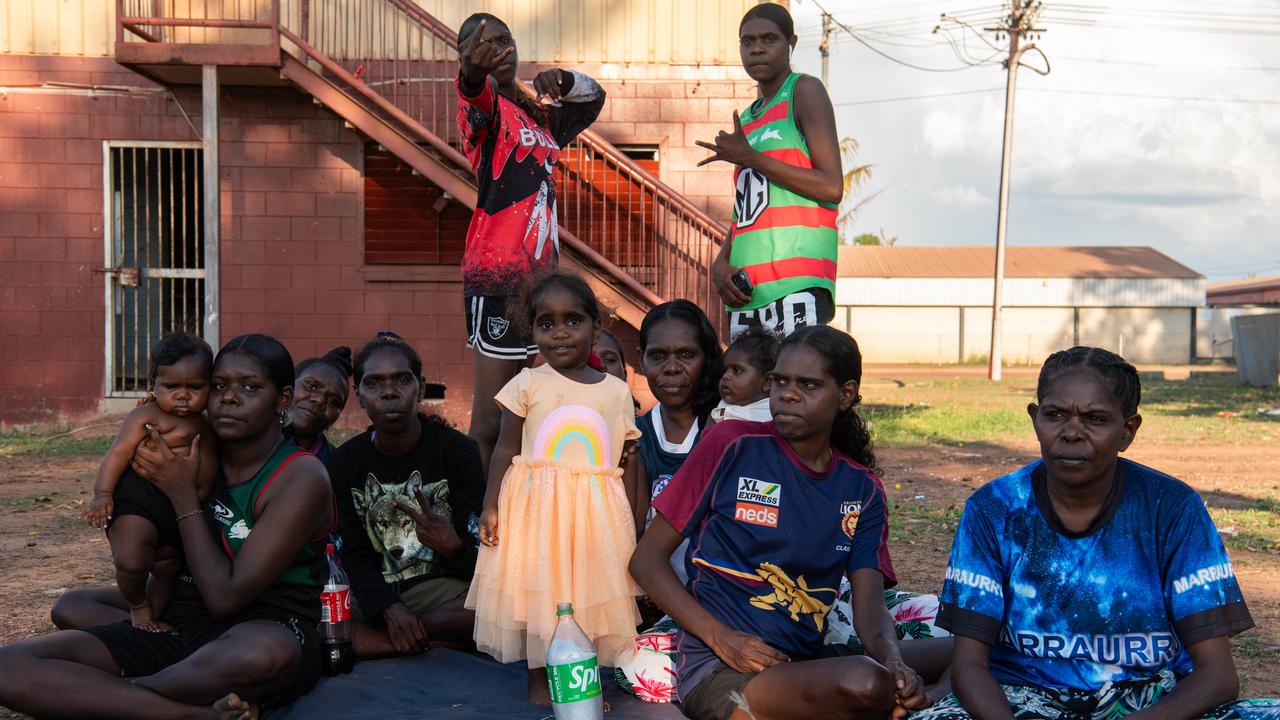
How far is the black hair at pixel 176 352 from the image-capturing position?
3.42 meters

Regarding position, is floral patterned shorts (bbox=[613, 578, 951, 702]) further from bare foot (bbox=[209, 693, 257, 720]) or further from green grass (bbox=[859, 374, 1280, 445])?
green grass (bbox=[859, 374, 1280, 445])

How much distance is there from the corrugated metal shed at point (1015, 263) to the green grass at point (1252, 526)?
30.8 m

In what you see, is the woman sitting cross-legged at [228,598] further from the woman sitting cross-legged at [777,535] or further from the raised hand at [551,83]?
the raised hand at [551,83]

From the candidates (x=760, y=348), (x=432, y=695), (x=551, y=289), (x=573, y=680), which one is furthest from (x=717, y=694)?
(x=551, y=289)

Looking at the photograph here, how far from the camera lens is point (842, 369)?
3.12 m

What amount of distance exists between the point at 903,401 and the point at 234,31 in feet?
37.4

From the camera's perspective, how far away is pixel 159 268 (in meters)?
11.5

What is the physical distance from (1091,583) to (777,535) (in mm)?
823

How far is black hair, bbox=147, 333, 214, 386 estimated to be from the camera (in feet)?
11.2

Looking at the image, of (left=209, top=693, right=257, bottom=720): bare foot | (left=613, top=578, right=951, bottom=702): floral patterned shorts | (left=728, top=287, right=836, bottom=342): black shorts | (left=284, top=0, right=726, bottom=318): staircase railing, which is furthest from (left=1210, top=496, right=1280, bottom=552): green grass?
(left=209, top=693, right=257, bottom=720): bare foot

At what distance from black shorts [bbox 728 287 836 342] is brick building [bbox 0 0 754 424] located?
6.61 metres

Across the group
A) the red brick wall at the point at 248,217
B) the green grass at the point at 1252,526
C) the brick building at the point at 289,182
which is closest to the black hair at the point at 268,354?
the green grass at the point at 1252,526

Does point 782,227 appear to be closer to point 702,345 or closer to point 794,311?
point 794,311

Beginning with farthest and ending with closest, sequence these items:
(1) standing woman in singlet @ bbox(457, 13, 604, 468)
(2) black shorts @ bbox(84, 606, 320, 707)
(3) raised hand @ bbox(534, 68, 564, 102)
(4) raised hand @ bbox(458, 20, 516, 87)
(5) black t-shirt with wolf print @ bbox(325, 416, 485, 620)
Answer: (3) raised hand @ bbox(534, 68, 564, 102), (1) standing woman in singlet @ bbox(457, 13, 604, 468), (5) black t-shirt with wolf print @ bbox(325, 416, 485, 620), (4) raised hand @ bbox(458, 20, 516, 87), (2) black shorts @ bbox(84, 606, 320, 707)
